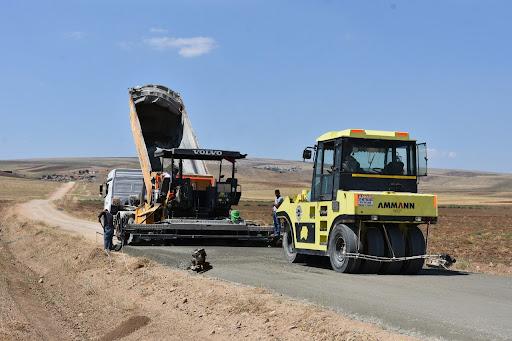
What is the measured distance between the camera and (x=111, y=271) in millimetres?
16469

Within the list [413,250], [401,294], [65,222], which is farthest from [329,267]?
[65,222]

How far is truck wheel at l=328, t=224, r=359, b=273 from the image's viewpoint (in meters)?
13.3

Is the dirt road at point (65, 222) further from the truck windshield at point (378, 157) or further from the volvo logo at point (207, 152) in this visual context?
the truck windshield at point (378, 157)

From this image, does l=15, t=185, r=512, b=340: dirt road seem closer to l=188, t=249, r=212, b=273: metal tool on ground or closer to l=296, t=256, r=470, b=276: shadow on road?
l=296, t=256, r=470, b=276: shadow on road

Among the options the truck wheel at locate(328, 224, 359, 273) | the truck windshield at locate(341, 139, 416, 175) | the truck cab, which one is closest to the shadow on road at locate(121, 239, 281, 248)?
the truck wheel at locate(328, 224, 359, 273)

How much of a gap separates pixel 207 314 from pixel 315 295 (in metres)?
1.79

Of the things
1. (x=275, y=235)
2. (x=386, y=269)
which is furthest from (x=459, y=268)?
(x=275, y=235)

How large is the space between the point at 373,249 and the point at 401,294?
8.80 feet

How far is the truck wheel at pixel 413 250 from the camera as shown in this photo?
541 inches

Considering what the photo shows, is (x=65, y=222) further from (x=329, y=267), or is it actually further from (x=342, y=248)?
(x=342, y=248)

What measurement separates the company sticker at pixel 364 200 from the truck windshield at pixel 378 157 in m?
0.98

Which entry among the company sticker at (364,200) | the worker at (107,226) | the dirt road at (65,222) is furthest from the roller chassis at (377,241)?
the dirt road at (65,222)

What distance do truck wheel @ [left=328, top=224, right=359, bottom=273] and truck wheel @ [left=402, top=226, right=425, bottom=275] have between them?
116cm

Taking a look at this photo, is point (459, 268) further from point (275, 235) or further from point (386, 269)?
point (275, 235)
